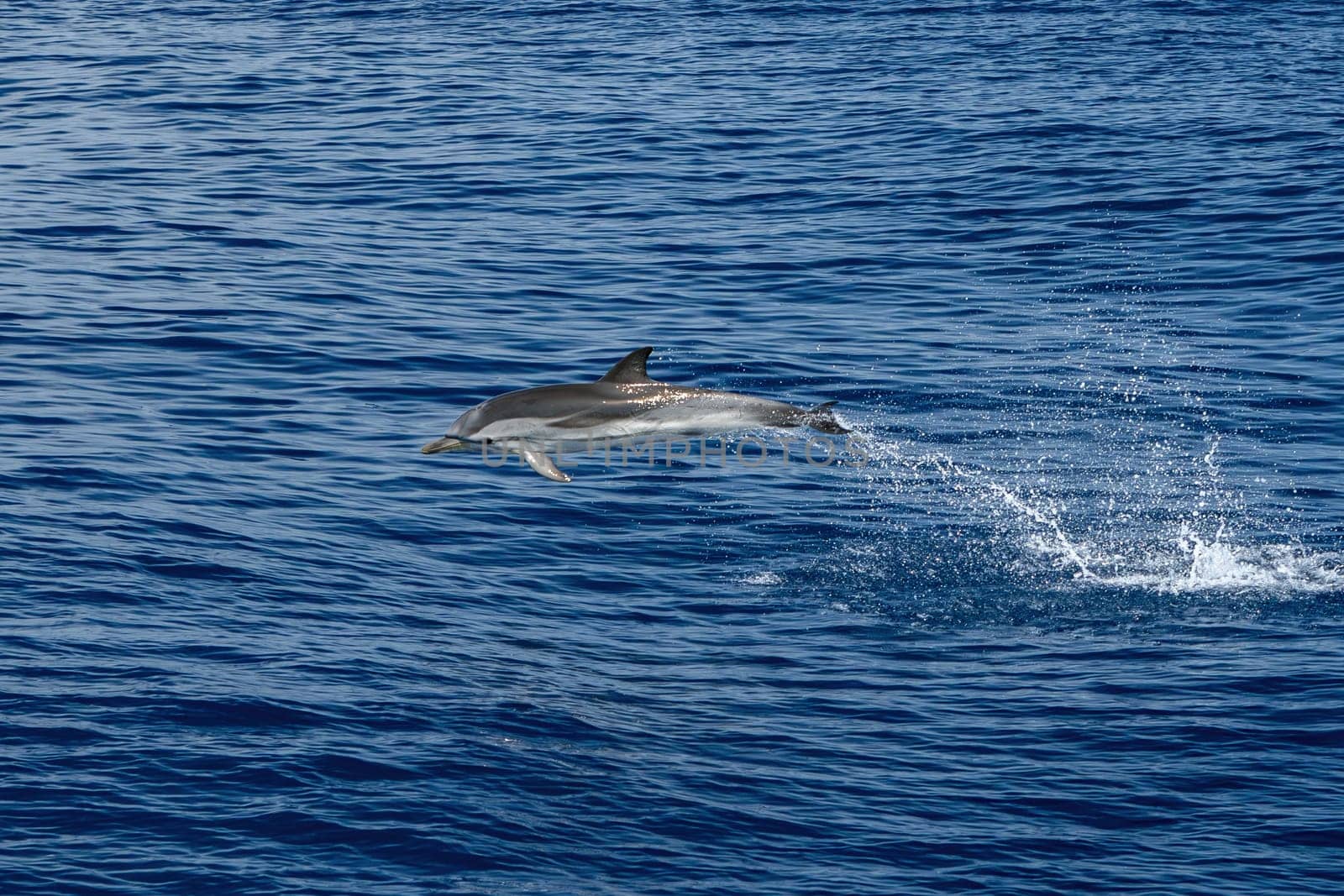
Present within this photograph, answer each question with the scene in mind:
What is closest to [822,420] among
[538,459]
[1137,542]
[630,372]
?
[630,372]

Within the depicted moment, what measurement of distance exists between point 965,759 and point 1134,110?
28.1 m

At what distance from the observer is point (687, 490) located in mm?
24359

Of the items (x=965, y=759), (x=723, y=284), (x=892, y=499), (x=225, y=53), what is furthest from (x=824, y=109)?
(x=965, y=759)

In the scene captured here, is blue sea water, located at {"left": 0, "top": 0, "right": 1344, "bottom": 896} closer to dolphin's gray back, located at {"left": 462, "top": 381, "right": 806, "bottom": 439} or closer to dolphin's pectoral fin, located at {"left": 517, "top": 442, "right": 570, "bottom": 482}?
dolphin's pectoral fin, located at {"left": 517, "top": 442, "right": 570, "bottom": 482}

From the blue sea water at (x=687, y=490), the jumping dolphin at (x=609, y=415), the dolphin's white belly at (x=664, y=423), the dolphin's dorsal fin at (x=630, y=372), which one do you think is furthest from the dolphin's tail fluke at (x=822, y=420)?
the blue sea water at (x=687, y=490)

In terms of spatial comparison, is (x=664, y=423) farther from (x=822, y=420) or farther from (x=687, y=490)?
(x=687, y=490)

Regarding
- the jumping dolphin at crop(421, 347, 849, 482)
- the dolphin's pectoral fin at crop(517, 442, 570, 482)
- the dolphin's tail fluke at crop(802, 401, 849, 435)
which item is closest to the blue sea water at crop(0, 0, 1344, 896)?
the dolphin's pectoral fin at crop(517, 442, 570, 482)

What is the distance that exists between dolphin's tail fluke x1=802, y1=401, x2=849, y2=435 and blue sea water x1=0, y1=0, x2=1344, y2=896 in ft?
8.38

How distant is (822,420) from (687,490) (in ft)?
22.4

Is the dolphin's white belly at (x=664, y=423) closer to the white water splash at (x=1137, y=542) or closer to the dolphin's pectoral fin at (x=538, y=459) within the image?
the dolphin's pectoral fin at (x=538, y=459)

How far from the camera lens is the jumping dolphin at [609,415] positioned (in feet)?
57.7

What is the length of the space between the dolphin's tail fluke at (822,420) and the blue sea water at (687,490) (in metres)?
2.55

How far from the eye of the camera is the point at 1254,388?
27.2 metres

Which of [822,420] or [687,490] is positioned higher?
[822,420]
